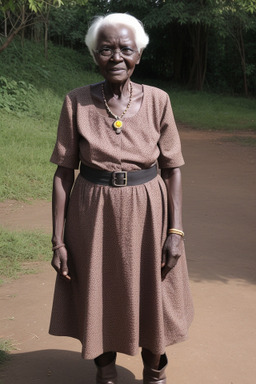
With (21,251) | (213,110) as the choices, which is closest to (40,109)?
(213,110)

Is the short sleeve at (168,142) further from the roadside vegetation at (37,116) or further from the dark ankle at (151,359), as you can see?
the roadside vegetation at (37,116)

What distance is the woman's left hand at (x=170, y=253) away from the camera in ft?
8.41

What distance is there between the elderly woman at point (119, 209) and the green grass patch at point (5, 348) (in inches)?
31.7

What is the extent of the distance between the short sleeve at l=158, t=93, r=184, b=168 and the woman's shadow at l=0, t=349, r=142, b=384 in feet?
3.98

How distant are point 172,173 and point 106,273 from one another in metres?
0.52

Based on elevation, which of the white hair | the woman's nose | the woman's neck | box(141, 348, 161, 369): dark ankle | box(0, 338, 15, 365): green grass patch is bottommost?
box(0, 338, 15, 365): green grass patch

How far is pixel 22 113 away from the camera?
37.9ft

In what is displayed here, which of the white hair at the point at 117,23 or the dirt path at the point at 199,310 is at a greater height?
the white hair at the point at 117,23

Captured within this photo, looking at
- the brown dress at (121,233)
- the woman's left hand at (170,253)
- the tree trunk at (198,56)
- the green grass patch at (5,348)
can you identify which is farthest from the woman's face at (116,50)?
the tree trunk at (198,56)

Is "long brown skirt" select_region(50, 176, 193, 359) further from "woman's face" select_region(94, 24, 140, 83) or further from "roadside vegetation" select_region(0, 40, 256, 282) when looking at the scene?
"roadside vegetation" select_region(0, 40, 256, 282)

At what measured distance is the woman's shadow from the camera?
10.3 ft

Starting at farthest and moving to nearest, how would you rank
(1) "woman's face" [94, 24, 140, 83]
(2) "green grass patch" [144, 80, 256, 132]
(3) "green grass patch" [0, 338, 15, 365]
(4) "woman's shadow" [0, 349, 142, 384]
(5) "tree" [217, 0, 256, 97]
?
(5) "tree" [217, 0, 256, 97] → (2) "green grass patch" [144, 80, 256, 132] → (3) "green grass patch" [0, 338, 15, 365] → (4) "woman's shadow" [0, 349, 142, 384] → (1) "woman's face" [94, 24, 140, 83]

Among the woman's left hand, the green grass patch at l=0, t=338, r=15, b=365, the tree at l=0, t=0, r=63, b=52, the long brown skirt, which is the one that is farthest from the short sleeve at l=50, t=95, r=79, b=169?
the tree at l=0, t=0, r=63, b=52

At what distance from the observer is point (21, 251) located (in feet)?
16.6
